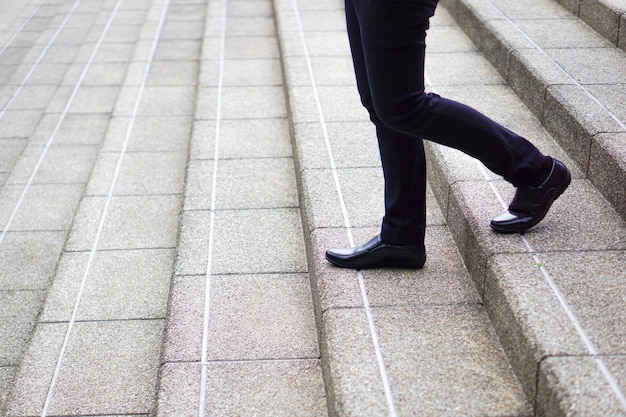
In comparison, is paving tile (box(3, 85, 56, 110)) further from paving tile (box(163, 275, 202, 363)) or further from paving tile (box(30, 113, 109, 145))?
paving tile (box(163, 275, 202, 363))

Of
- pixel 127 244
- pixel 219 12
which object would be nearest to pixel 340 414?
pixel 127 244

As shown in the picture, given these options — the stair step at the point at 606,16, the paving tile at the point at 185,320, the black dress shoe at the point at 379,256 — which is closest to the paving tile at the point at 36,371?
the paving tile at the point at 185,320

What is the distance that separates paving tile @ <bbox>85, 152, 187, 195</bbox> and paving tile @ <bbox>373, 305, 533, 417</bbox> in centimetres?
189

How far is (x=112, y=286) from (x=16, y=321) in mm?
374

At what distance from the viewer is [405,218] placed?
2.47 metres

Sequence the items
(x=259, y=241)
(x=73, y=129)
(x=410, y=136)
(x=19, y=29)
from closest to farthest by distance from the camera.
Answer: (x=410, y=136) → (x=259, y=241) → (x=73, y=129) → (x=19, y=29)

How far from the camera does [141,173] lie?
13.5ft

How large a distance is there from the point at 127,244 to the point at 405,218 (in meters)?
1.49

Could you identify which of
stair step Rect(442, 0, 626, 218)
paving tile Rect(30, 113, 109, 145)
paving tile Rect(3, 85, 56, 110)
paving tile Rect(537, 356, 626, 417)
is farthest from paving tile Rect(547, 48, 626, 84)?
paving tile Rect(3, 85, 56, 110)

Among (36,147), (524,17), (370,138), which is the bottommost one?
(36,147)

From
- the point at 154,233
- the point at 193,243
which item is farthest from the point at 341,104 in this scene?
the point at 193,243

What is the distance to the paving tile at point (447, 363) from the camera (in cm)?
203

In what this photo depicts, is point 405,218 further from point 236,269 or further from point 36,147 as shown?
point 36,147

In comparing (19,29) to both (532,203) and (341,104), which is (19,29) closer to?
(341,104)
